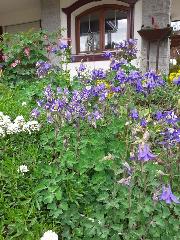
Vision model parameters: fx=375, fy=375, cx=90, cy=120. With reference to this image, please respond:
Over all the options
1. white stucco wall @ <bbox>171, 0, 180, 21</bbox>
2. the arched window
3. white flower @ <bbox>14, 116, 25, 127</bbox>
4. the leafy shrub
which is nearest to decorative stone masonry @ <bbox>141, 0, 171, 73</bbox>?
the arched window

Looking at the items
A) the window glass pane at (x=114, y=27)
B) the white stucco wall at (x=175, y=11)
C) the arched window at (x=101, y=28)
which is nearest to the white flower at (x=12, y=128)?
the arched window at (x=101, y=28)

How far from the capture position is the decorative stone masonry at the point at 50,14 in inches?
355

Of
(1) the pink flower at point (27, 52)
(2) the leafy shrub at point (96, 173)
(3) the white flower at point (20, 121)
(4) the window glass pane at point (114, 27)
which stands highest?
(4) the window glass pane at point (114, 27)

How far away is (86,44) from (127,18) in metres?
1.23

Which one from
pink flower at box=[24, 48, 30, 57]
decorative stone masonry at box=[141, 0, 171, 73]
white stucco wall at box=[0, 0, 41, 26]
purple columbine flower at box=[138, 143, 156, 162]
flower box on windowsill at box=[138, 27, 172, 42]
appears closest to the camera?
purple columbine flower at box=[138, 143, 156, 162]

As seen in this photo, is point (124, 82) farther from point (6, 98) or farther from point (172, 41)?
point (172, 41)

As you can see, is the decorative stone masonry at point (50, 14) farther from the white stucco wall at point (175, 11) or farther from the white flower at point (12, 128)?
the white flower at point (12, 128)

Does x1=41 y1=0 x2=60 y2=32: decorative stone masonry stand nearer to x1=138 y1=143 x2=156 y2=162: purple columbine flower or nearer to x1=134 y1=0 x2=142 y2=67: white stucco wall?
x1=134 y1=0 x2=142 y2=67: white stucco wall

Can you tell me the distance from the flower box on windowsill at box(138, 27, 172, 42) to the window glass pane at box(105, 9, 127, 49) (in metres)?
0.87

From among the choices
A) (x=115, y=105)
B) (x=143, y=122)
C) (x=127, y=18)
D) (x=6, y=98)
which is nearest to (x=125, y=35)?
(x=127, y=18)

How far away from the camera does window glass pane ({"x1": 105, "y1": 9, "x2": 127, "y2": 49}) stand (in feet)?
28.2

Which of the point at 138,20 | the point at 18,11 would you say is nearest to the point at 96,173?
A: the point at 138,20

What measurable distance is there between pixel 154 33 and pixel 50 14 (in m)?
2.81

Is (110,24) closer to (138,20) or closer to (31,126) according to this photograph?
(138,20)
